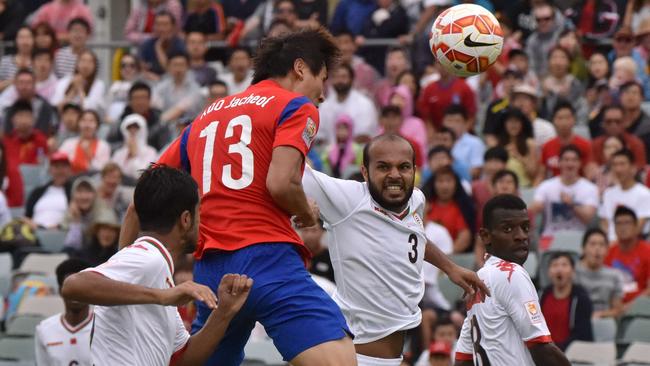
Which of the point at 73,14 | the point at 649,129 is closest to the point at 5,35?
the point at 73,14

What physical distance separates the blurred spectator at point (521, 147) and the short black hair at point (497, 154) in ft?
1.16

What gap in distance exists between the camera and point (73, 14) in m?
19.3

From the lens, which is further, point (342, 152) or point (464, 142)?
point (342, 152)

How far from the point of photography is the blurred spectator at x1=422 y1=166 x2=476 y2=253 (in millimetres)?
13570

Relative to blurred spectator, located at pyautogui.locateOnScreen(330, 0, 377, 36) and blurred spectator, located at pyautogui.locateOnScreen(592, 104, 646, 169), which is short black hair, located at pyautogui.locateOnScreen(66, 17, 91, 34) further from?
blurred spectator, located at pyautogui.locateOnScreen(592, 104, 646, 169)

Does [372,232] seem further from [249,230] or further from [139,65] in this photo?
[139,65]

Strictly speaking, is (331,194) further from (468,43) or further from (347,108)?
(347,108)

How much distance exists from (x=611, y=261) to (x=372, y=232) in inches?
227

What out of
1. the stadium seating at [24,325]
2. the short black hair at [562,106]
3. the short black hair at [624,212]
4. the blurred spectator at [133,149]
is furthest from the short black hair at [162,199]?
the blurred spectator at [133,149]

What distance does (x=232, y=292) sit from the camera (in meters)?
6.09

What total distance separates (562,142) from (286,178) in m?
8.57

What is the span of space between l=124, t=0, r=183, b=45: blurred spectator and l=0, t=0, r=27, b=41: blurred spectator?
1.57 meters

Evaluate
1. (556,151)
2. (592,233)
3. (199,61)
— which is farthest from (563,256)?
(199,61)

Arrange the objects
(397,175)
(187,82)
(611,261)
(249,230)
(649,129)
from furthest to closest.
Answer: (187,82), (649,129), (611,261), (397,175), (249,230)
